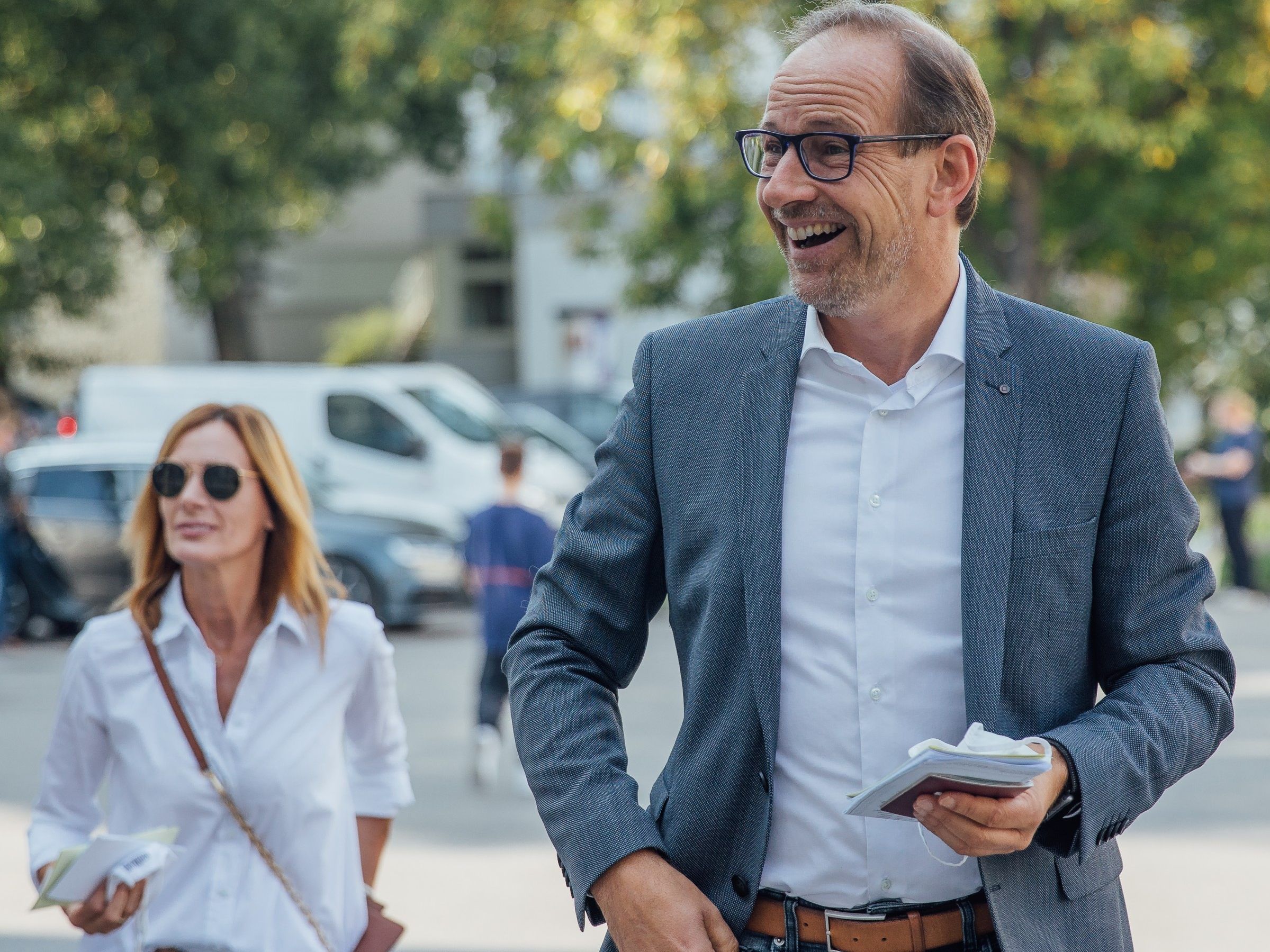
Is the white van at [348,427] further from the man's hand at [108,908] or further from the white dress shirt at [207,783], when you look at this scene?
the man's hand at [108,908]

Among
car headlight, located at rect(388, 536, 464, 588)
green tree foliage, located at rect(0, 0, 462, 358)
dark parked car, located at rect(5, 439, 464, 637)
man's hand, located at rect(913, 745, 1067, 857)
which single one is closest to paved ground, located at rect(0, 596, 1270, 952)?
car headlight, located at rect(388, 536, 464, 588)

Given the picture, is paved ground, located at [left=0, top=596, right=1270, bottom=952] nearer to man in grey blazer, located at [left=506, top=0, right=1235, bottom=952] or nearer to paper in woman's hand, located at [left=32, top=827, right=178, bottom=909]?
paper in woman's hand, located at [left=32, top=827, right=178, bottom=909]

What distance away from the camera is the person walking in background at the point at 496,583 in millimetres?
8664

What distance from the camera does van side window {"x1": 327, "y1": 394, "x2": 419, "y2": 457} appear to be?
1777 cm

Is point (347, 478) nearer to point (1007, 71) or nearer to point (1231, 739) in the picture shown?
point (1007, 71)

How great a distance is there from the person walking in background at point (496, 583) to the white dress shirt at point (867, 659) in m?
6.50

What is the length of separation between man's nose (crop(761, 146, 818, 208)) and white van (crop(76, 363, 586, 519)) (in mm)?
15122

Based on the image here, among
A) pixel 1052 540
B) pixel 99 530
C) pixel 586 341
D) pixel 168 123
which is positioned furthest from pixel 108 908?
pixel 586 341

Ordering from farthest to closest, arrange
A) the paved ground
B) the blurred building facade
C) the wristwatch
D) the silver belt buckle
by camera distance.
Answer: the blurred building facade < the paved ground < the silver belt buckle < the wristwatch

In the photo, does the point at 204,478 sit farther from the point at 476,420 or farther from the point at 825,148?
the point at 476,420

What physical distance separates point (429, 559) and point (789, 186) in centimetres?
1274

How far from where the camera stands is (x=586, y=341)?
113ft

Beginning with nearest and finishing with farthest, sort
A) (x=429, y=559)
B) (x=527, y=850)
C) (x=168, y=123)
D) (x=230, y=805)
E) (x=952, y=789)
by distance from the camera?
1. (x=952, y=789)
2. (x=230, y=805)
3. (x=527, y=850)
4. (x=429, y=559)
5. (x=168, y=123)

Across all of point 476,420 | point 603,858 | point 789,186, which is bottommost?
point 476,420
